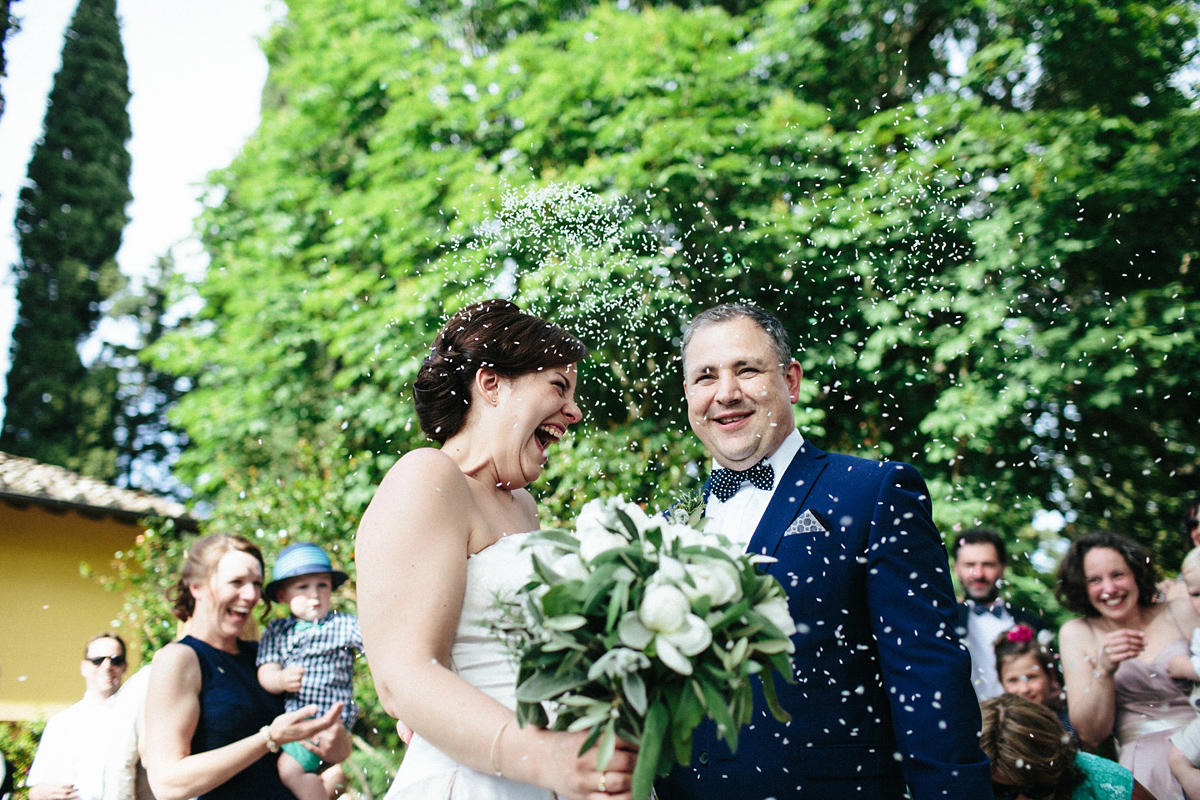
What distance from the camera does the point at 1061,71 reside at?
8.81m

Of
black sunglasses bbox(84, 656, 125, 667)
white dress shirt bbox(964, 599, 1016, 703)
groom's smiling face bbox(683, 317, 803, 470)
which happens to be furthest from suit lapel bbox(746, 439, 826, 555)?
black sunglasses bbox(84, 656, 125, 667)

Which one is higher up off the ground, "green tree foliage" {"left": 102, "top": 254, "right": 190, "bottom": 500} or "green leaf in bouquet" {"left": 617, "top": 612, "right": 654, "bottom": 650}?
"green tree foliage" {"left": 102, "top": 254, "right": 190, "bottom": 500}

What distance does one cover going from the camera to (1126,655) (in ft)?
13.1

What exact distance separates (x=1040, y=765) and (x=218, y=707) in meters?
3.25

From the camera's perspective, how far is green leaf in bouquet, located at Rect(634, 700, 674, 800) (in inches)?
60.6

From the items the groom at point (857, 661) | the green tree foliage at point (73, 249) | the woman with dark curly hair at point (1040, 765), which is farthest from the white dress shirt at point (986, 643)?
the green tree foliage at point (73, 249)

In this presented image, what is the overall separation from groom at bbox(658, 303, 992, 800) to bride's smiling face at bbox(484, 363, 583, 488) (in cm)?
71

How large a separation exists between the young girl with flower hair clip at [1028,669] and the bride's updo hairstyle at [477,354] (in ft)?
11.0

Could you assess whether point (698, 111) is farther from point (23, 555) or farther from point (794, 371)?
point (23, 555)

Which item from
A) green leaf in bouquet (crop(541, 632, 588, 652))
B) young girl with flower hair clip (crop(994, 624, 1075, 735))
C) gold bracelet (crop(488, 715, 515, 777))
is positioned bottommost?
young girl with flower hair clip (crop(994, 624, 1075, 735))

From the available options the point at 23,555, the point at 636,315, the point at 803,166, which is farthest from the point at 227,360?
the point at 803,166

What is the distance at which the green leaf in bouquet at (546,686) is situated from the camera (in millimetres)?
1593

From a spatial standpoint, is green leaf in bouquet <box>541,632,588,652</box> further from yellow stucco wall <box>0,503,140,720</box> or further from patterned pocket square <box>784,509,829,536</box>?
yellow stucco wall <box>0,503,140,720</box>

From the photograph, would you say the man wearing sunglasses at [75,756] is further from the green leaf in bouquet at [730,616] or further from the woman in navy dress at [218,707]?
the green leaf in bouquet at [730,616]
